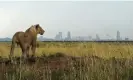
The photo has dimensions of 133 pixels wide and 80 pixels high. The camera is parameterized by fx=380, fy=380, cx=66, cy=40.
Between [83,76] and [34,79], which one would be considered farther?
[34,79]

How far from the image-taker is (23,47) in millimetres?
15508

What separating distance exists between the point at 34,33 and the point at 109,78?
1006 centimetres

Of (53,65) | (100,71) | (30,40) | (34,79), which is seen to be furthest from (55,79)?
(30,40)

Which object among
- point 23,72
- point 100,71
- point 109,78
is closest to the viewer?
point 109,78

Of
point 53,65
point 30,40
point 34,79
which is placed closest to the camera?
point 34,79

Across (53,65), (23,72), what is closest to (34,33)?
(53,65)

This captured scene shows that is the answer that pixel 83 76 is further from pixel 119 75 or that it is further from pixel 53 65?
pixel 53 65

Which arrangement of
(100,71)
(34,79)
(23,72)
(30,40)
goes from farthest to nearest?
(30,40) → (23,72) → (34,79) → (100,71)

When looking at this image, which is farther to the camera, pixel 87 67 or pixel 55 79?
pixel 55 79

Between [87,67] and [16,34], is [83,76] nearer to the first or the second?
[87,67]

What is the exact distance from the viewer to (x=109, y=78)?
5844mm

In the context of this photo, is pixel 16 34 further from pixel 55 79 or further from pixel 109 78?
pixel 109 78

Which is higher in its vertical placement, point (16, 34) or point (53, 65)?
point (16, 34)

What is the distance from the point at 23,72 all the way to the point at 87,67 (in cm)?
148
